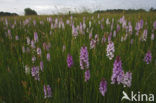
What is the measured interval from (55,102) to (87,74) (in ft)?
1.19

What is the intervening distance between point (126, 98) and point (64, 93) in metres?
0.56

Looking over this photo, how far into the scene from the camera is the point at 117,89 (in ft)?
4.91

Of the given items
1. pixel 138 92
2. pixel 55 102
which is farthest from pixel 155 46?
pixel 55 102

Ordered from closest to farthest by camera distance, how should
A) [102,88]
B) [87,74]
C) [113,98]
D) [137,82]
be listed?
[102,88]
[87,74]
[113,98]
[137,82]

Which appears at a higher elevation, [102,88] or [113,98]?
[102,88]

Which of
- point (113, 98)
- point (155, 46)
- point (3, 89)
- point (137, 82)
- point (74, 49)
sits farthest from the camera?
point (155, 46)

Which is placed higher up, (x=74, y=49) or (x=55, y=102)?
(x=74, y=49)

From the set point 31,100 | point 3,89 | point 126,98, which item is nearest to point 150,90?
point 126,98

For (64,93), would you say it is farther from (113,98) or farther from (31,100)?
(113,98)

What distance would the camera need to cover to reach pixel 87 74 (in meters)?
1.35

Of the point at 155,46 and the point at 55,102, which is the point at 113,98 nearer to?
the point at 55,102

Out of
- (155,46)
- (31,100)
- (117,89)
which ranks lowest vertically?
(31,100)

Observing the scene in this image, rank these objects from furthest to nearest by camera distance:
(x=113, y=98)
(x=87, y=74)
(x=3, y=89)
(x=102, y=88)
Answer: (x=3, y=89) < (x=113, y=98) < (x=87, y=74) < (x=102, y=88)

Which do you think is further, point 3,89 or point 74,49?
point 74,49
